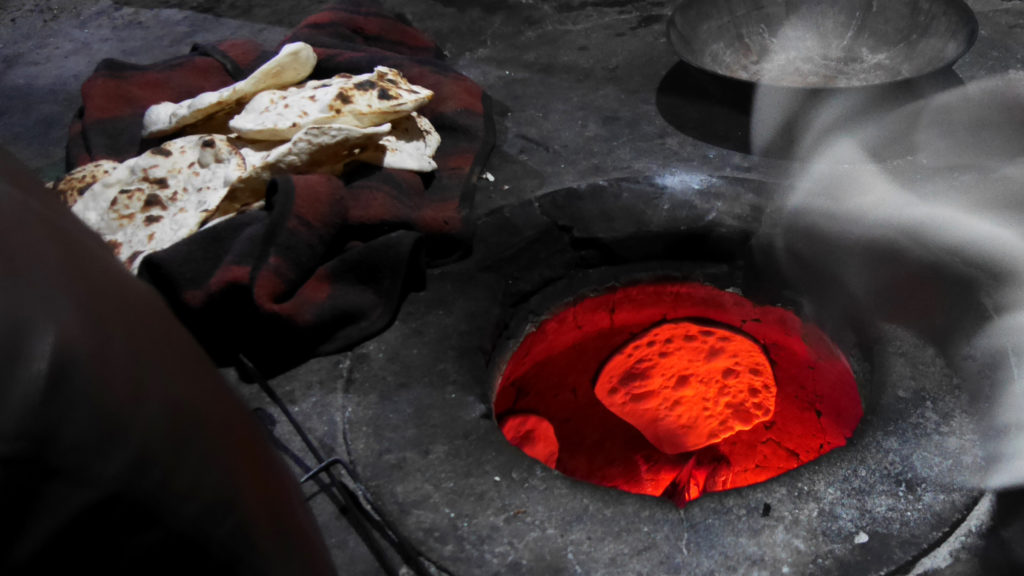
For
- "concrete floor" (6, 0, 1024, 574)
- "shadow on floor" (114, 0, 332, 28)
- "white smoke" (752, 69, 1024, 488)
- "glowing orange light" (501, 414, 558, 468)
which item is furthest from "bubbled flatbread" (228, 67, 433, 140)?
"shadow on floor" (114, 0, 332, 28)

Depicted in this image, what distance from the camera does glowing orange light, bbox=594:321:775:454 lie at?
2244mm

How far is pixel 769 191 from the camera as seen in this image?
2.49m

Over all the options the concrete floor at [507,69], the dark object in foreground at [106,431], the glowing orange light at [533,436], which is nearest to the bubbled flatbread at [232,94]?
the concrete floor at [507,69]

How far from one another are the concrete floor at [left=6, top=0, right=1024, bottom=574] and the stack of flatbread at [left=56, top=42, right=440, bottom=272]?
0.39 m

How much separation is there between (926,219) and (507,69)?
1.82m

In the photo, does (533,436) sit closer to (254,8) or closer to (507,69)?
(507,69)

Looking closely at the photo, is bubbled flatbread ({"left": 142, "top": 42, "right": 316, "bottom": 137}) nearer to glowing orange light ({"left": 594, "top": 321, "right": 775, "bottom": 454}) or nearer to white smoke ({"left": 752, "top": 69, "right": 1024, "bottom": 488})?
glowing orange light ({"left": 594, "top": 321, "right": 775, "bottom": 454})

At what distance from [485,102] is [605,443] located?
1407 mm

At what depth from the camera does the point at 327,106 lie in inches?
98.8

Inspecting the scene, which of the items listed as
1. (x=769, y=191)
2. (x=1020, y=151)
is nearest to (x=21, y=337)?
(x=769, y=191)

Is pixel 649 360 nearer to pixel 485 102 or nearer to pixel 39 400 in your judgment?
pixel 485 102

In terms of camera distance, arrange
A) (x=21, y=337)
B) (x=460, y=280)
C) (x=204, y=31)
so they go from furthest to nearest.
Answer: (x=204, y=31) < (x=460, y=280) < (x=21, y=337)

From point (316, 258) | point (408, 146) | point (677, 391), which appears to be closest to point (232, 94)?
point (408, 146)

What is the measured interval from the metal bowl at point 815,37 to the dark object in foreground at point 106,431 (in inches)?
98.0
